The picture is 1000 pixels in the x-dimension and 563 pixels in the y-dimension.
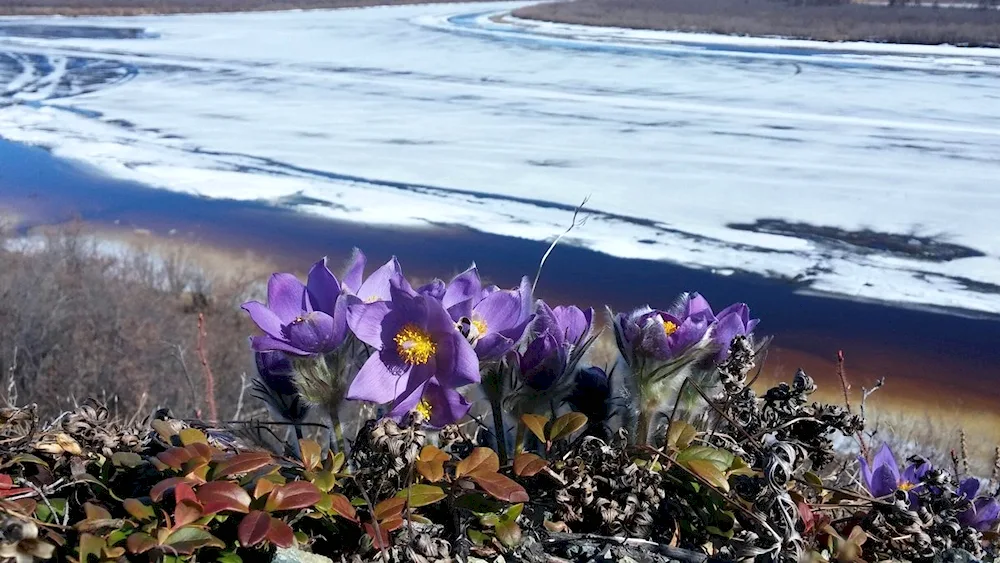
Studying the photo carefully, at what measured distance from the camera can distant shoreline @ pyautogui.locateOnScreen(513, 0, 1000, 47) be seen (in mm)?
19266

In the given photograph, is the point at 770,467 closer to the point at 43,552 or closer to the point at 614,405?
the point at 614,405

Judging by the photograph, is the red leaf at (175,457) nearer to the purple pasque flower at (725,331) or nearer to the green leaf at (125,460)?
the green leaf at (125,460)

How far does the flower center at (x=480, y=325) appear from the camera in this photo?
1.25 meters

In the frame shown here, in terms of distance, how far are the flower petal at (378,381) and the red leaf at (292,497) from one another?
17 cm

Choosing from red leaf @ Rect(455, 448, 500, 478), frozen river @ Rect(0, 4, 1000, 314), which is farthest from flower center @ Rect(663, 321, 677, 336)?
frozen river @ Rect(0, 4, 1000, 314)

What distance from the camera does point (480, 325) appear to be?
4.15 feet

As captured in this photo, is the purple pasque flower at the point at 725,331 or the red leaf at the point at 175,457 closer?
the red leaf at the point at 175,457

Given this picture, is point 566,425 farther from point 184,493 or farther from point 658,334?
point 184,493

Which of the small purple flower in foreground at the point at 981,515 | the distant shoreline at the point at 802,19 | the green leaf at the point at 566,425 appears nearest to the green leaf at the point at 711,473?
the green leaf at the point at 566,425

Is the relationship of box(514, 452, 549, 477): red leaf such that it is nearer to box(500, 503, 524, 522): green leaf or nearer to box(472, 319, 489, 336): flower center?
box(500, 503, 524, 522): green leaf

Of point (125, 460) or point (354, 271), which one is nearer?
point (125, 460)

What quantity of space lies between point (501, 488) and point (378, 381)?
9.3 inches

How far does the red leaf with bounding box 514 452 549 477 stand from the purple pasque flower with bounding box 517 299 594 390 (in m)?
0.15

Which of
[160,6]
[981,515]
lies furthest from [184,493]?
[160,6]
